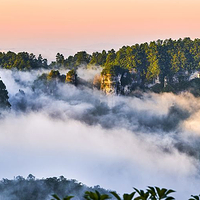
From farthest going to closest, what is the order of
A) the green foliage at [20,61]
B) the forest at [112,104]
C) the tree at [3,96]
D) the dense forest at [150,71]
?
the green foliage at [20,61] → the dense forest at [150,71] → the forest at [112,104] → the tree at [3,96]

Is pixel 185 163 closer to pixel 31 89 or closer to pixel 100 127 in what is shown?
pixel 100 127

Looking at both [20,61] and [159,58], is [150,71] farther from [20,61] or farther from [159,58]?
[20,61]

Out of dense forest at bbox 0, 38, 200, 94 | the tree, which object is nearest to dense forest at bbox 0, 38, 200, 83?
dense forest at bbox 0, 38, 200, 94

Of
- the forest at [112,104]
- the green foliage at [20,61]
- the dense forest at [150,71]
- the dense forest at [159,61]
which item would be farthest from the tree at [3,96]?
the green foliage at [20,61]

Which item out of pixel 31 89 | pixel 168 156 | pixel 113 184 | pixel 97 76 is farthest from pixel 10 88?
pixel 113 184

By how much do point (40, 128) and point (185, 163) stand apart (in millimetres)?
32695

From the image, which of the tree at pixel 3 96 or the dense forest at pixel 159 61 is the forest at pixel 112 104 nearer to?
the dense forest at pixel 159 61

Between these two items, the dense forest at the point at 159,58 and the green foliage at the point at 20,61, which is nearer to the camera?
the dense forest at the point at 159,58

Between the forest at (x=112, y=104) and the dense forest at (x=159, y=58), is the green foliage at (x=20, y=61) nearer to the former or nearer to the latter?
the forest at (x=112, y=104)

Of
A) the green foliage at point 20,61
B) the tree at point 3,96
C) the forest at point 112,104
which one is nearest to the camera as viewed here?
the tree at point 3,96

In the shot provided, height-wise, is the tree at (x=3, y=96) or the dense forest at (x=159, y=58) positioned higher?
the dense forest at (x=159, y=58)

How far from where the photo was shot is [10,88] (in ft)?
322

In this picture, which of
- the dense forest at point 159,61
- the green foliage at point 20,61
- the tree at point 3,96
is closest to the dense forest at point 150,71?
the dense forest at point 159,61

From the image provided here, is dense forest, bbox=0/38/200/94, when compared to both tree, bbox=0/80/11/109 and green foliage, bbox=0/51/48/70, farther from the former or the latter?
tree, bbox=0/80/11/109
